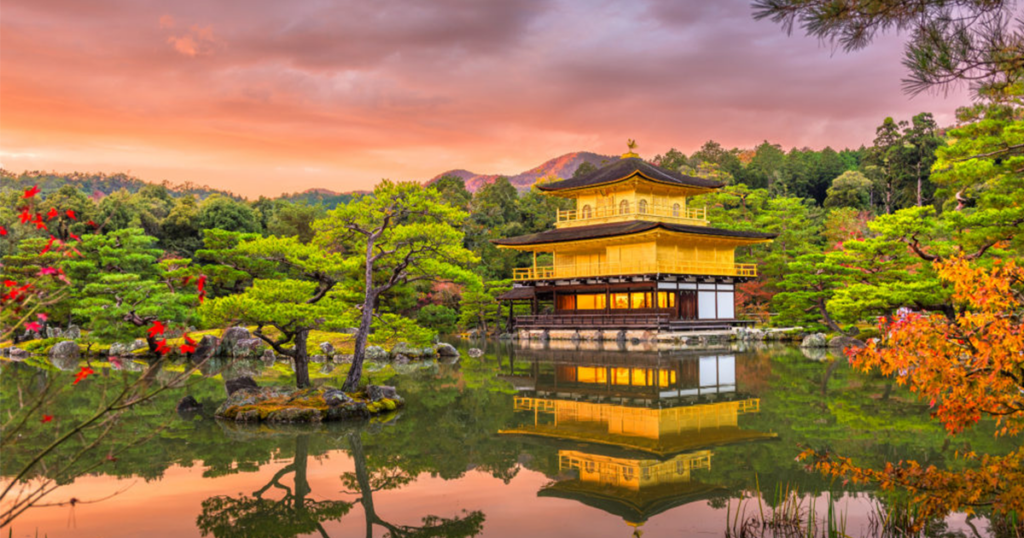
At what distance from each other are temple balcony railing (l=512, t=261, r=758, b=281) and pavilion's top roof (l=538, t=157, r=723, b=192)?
4.02 m

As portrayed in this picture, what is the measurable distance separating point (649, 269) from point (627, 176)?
480 cm

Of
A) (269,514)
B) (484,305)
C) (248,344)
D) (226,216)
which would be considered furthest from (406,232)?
(226,216)

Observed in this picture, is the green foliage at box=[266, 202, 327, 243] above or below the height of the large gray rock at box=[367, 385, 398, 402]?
above

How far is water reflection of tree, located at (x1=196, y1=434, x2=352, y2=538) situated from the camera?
19.9 feet

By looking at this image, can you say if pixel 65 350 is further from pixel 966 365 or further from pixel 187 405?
pixel 966 365

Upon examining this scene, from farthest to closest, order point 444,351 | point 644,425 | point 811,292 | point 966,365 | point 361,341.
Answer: point 811,292, point 444,351, point 361,341, point 644,425, point 966,365

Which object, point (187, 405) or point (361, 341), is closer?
point (187, 405)

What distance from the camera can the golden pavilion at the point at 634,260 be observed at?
3319 cm

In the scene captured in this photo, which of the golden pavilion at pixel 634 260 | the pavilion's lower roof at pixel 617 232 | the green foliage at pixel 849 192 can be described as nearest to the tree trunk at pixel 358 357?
the golden pavilion at pixel 634 260

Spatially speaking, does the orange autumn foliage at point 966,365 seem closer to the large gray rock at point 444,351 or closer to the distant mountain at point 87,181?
the large gray rock at point 444,351

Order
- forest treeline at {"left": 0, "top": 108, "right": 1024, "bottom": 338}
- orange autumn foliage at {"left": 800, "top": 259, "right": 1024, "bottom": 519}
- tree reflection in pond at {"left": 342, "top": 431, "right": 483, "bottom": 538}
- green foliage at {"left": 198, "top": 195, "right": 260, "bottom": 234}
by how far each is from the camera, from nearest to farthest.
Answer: orange autumn foliage at {"left": 800, "top": 259, "right": 1024, "bottom": 519} < tree reflection in pond at {"left": 342, "top": 431, "right": 483, "bottom": 538} < forest treeline at {"left": 0, "top": 108, "right": 1024, "bottom": 338} < green foliage at {"left": 198, "top": 195, "right": 260, "bottom": 234}

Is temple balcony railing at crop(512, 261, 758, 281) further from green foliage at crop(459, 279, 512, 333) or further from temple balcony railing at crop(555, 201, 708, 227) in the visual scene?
temple balcony railing at crop(555, 201, 708, 227)

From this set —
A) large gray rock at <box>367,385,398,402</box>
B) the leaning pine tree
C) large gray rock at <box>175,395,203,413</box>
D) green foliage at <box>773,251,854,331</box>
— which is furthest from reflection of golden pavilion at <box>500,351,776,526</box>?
green foliage at <box>773,251,854,331</box>

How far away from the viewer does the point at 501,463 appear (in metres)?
8.43
